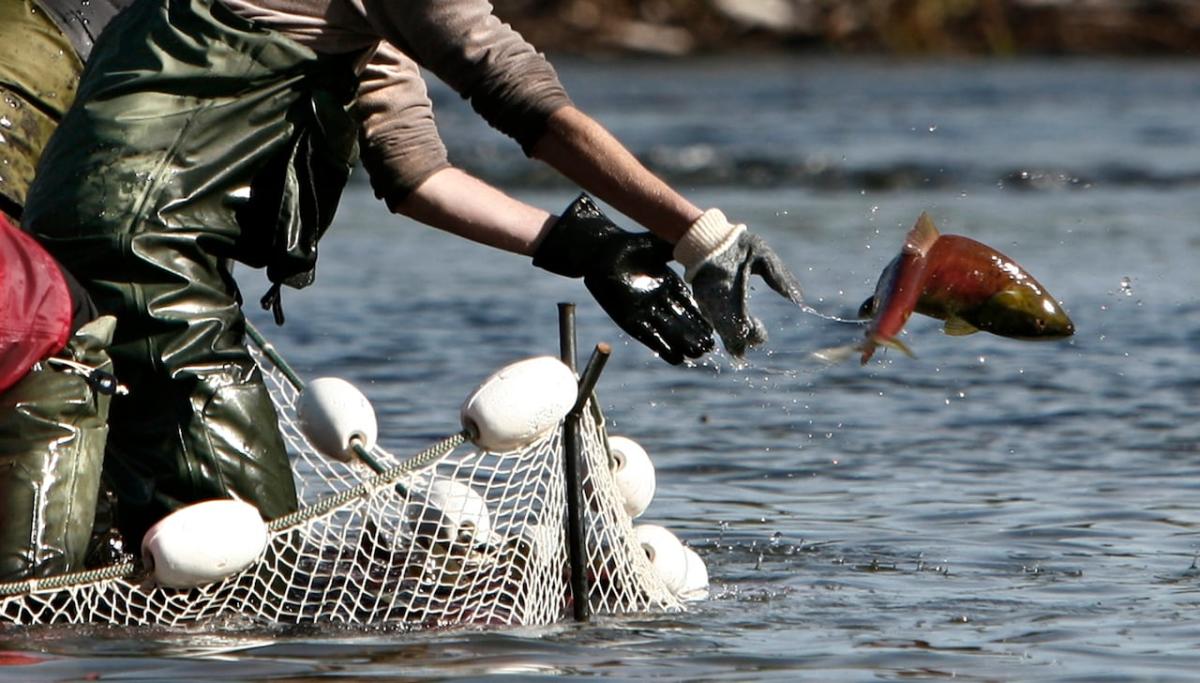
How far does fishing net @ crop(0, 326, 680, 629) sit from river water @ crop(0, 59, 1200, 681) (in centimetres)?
8

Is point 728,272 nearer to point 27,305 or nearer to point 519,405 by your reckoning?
point 519,405

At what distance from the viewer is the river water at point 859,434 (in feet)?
15.6

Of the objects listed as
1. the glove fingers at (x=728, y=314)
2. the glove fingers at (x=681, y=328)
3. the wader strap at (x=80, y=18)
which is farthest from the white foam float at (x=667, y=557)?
the wader strap at (x=80, y=18)

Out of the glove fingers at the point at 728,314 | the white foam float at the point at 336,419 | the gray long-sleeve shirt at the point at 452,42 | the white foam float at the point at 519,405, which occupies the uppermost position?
the gray long-sleeve shirt at the point at 452,42

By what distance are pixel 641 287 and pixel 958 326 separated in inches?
29.6

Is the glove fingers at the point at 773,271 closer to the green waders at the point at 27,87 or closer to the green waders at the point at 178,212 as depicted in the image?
the green waders at the point at 178,212

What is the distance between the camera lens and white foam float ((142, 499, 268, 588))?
4.63 metres

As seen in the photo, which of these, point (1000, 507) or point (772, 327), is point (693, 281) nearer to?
point (1000, 507)

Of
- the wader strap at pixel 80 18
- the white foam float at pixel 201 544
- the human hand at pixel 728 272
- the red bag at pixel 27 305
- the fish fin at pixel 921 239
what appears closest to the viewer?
the red bag at pixel 27 305

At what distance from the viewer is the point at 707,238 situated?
15.5 feet

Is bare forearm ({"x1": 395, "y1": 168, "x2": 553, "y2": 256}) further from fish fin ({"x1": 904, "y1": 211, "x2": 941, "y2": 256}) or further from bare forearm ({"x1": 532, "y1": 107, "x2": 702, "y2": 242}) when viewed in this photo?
fish fin ({"x1": 904, "y1": 211, "x2": 941, "y2": 256})

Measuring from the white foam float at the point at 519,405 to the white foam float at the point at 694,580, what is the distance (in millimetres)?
713

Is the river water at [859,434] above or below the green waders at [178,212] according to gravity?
below

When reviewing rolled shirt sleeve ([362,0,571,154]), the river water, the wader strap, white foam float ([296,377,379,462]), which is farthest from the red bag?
the wader strap
